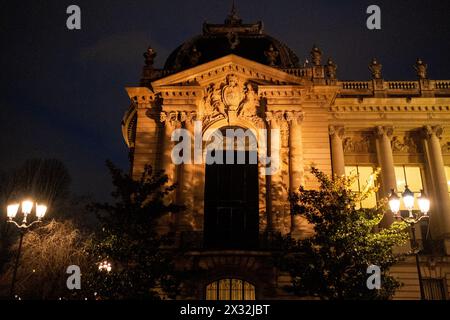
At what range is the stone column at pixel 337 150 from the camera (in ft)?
87.3

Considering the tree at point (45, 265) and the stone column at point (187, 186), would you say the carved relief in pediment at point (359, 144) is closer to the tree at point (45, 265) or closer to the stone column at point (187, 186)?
the stone column at point (187, 186)

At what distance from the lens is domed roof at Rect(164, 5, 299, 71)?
29528 millimetres

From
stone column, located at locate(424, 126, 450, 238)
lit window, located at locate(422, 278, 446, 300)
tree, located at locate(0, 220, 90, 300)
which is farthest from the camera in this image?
tree, located at locate(0, 220, 90, 300)

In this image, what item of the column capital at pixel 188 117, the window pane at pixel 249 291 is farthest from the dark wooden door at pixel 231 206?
the column capital at pixel 188 117

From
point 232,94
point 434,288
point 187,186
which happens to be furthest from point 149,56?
point 434,288

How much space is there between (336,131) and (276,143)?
509 centimetres

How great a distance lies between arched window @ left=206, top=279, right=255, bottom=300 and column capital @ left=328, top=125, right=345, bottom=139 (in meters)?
11.0

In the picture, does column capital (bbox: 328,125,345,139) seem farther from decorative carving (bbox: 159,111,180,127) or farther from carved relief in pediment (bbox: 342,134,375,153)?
decorative carving (bbox: 159,111,180,127)

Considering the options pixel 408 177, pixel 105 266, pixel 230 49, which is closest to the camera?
pixel 105 266

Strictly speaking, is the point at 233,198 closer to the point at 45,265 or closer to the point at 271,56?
the point at 271,56

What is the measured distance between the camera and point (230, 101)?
25578 millimetres

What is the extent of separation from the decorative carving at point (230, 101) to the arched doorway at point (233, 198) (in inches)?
38.1

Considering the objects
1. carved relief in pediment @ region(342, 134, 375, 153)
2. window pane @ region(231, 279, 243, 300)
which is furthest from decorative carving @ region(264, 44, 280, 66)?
window pane @ region(231, 279, 243, 300)
